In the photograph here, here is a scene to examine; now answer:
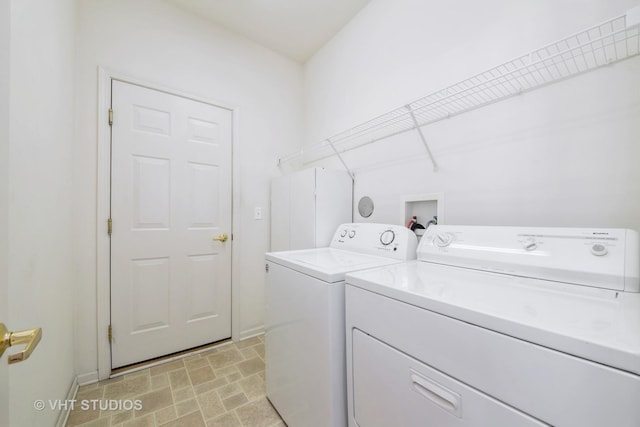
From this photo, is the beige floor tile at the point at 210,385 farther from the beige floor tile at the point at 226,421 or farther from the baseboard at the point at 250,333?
the baseboard at the point at 250,333

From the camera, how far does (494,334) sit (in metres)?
0.61

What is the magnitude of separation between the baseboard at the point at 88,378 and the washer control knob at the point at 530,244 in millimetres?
2720

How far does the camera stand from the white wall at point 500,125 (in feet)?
3.22

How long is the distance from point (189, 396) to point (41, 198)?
1.41 metres

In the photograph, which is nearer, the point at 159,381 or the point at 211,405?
the point at 211,405

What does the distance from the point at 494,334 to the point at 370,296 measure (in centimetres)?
40

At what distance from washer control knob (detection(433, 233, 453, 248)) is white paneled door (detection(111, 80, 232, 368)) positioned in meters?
1.80

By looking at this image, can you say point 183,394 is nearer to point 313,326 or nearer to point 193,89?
point 313,326

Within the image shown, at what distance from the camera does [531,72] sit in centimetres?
114

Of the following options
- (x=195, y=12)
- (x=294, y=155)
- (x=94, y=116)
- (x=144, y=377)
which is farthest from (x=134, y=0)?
(x=144, y=377)

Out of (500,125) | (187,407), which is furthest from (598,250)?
(187,407)

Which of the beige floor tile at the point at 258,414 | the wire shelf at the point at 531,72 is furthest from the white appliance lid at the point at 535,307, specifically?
the beige floor tile at the point at 258,414

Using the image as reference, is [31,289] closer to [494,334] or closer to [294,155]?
[494,334]

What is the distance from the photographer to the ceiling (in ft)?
6.74
